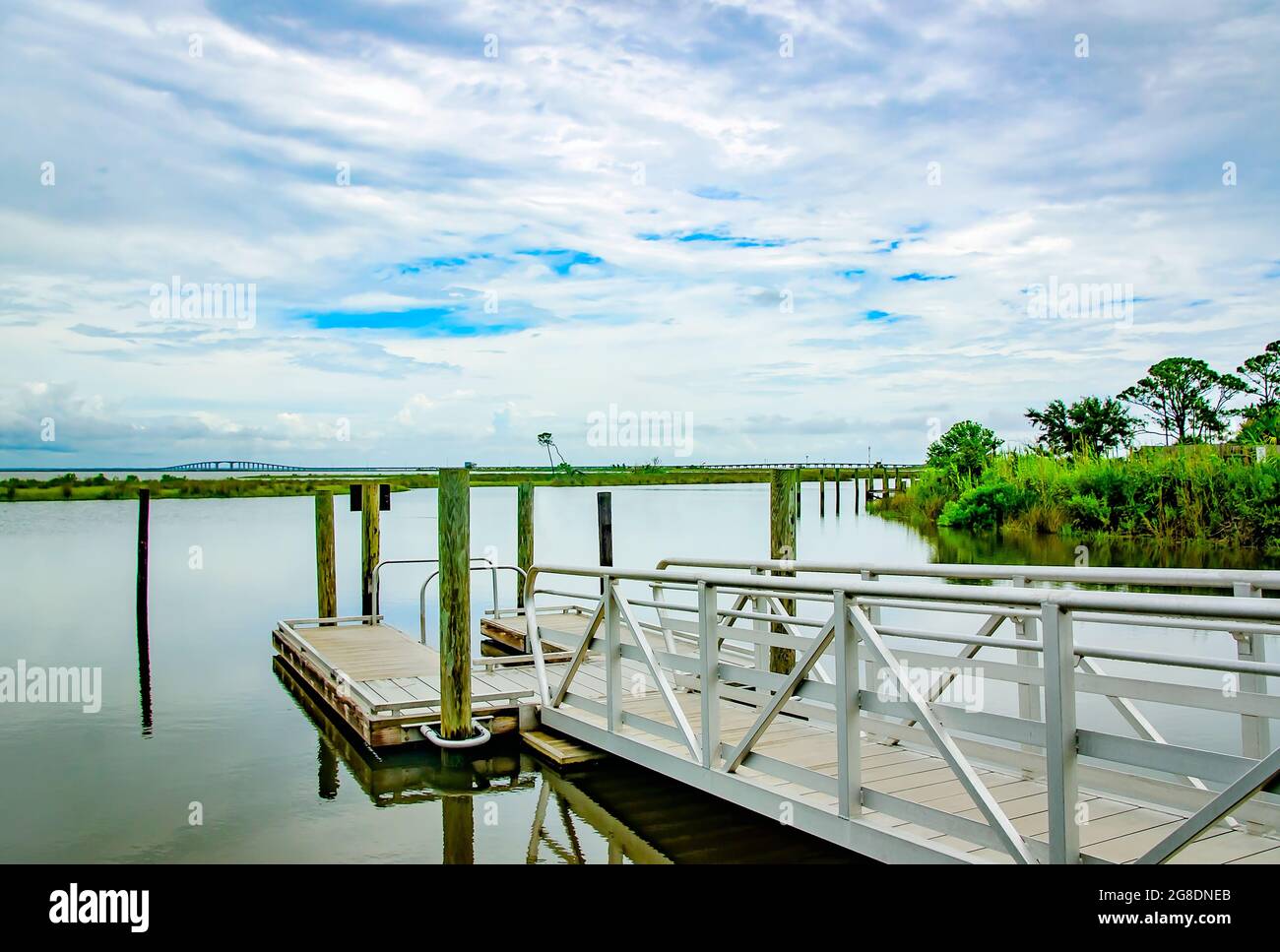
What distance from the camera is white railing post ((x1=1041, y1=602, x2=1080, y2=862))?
3605 millimetres

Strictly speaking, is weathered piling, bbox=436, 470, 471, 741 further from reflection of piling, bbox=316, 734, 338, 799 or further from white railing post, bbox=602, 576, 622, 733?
white railing post, bbox=602, 576, 622, 733

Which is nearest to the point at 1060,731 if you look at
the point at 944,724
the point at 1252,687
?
the point at 944,724

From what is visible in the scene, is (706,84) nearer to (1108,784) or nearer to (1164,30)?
(1164,30)

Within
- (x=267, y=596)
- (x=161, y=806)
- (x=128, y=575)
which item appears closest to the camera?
(x=161, y=806)

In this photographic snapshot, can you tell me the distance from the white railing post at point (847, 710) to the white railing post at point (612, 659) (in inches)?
100

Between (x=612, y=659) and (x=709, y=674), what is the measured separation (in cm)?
137

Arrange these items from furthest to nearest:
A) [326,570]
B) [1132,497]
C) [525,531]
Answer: [1132,497], [525,531], [326,570]

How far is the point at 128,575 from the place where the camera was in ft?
73.4

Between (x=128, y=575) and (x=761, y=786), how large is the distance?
21066mm

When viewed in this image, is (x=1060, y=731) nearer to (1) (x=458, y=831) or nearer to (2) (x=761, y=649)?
(2) (x=761, y=649)

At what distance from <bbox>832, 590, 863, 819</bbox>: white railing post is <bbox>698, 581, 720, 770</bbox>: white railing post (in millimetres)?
1165

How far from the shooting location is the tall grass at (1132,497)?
63.7 ft

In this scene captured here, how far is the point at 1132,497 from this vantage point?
2231 cm
